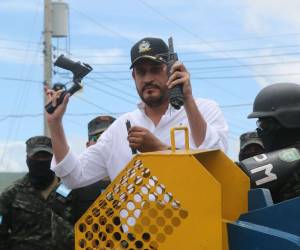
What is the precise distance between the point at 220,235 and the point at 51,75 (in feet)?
60.3

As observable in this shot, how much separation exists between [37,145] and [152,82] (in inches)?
106

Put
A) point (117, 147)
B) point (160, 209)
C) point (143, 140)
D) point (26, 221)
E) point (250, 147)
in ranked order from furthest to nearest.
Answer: point (250, 147), point (26, 221), point (117, 147), point (143, 140), point (160, 209)

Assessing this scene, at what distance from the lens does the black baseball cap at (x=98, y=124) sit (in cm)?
538

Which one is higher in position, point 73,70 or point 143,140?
point 73,70

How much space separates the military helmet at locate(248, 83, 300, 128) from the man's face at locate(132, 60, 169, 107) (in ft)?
1.49

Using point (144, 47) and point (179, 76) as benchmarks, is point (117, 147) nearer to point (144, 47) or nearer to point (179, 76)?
point (144, 47)

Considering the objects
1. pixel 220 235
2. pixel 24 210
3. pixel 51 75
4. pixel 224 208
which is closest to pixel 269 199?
pixel 224 208

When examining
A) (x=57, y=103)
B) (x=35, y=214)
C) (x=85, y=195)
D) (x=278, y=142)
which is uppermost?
(x=57, y=103)

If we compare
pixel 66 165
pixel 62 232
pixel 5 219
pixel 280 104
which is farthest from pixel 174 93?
pixel 5 219

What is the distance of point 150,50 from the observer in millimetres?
2932

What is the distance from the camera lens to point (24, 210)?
500 cm

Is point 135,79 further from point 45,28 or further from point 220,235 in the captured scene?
point 45,28

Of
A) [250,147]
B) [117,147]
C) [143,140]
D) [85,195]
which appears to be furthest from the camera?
[250,147]

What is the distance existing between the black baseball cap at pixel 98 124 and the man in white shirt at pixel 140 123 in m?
2.33
